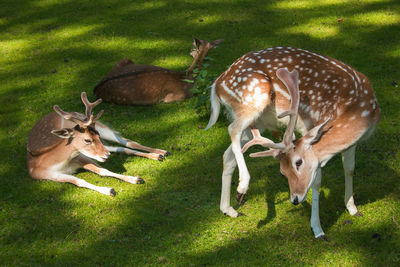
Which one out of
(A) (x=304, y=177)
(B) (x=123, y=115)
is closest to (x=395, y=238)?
(A) (x=304, y=177)

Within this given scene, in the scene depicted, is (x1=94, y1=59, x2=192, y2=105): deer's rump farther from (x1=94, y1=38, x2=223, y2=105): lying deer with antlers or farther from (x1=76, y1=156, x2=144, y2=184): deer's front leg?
(x1=76, y1=156, x2=144, y2=184): deer's front leg

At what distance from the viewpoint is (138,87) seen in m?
6.62

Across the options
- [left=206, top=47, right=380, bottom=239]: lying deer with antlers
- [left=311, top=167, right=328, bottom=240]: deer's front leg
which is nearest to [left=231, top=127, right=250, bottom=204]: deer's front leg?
[left=206, top=47, right=380, bottom=239]: lying deer with antlers

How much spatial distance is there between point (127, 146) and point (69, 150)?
73 cm

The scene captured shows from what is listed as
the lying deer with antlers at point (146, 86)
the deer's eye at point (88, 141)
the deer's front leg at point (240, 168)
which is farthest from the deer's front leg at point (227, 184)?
the lying deer with antlers at point (146, 86)

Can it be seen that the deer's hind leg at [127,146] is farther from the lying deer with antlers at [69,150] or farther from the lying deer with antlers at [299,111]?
the lying deer with antlers at [299,111]

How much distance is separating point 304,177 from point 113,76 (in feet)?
12.3

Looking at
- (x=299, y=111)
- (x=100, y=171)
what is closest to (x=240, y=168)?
(x=299, y=111)

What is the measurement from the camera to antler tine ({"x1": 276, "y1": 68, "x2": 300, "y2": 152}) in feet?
12.4

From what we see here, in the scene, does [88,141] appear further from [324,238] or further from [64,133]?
→ [324,238]

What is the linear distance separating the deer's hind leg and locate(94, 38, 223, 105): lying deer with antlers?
83 centimetres

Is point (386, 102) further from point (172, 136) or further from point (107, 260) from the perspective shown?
point (107, 260)

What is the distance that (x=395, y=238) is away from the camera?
4102 mm

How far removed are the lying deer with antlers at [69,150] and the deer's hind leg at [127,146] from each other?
2 cm
